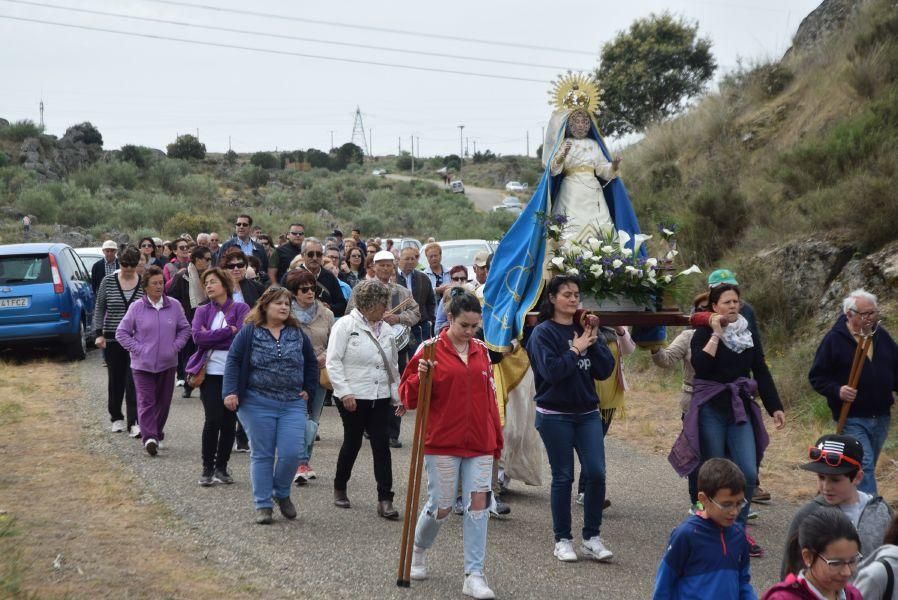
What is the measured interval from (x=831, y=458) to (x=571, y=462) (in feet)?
6.96

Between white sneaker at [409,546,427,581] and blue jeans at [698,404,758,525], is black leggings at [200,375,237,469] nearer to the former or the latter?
white sneaker at [409,546,427,581]

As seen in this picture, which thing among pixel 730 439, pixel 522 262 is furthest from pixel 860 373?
pixel 522 262

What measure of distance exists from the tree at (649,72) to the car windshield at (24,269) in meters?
24.9

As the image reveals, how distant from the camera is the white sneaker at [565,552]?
689 centimetres

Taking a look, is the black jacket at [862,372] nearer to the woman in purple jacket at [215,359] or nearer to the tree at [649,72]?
the woman in purple jacket at [215,359]

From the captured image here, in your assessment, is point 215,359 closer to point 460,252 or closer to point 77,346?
point 77,346

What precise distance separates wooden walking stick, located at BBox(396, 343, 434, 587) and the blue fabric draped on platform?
222 centimetres

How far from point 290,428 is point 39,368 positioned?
10156 mm

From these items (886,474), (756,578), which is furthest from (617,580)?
(886,474)

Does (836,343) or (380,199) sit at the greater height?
(380,199)

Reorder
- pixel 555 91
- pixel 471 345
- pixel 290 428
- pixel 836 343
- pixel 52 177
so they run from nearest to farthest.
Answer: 1. pixel 471 345
2. pixel 836 343
3. pixel 290 428
4. pixel 555 91
5. pixel 52 177

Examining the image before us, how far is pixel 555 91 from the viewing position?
9.14 m

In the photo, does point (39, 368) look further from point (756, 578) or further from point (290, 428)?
point (756, 578)

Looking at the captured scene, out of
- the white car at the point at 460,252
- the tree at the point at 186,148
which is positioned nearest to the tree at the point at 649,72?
the white car at the point at 460,252
